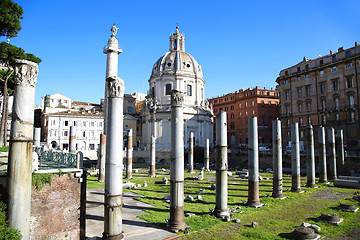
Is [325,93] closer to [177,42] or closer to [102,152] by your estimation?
[177,42]

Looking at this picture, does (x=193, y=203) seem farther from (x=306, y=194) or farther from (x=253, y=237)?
(x=306, y=194)

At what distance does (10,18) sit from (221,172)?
1552 centimetres

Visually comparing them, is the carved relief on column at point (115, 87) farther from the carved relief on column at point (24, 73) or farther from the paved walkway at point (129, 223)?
the paved walkway at point (129, 223)

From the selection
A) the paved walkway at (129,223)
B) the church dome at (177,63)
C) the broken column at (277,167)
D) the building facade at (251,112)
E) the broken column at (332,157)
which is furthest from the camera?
the building facade at (251,112)

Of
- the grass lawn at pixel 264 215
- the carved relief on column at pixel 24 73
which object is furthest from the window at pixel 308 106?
the carved relief on column at pixel 24 73

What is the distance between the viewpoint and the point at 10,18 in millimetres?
16359

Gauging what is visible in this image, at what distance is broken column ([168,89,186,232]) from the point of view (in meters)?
→ 8.79

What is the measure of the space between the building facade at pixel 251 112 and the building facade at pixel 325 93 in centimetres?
970

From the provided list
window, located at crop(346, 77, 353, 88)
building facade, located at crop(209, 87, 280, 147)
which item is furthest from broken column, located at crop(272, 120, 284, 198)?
building facade, located at crop(209, 87, 280, 147)

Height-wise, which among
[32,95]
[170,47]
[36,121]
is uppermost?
[170,47]

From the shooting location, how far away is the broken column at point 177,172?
28.8 ft

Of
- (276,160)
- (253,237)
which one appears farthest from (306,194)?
(253,237)

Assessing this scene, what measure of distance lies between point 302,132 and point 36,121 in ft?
156

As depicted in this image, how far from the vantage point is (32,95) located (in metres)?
6.11
